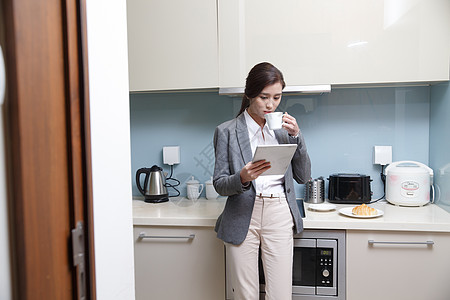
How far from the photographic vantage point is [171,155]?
8.95ft

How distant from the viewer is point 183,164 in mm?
2750

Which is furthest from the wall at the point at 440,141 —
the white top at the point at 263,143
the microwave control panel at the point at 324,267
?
the white top at the point at 263,143

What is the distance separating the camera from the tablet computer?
158 centimetres

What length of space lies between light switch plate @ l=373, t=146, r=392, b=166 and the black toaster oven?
164 millimetres

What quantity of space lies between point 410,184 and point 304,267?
0.77 metres

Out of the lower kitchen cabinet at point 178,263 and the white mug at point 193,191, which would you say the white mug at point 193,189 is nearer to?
the white mug at point 193,191

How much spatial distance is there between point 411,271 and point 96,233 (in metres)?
1.68

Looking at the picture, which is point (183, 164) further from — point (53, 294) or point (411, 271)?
point (53, 294)

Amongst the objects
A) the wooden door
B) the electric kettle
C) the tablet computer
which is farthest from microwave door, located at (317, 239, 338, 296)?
the wooden door

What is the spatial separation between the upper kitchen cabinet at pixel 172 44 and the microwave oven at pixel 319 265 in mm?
→ 971

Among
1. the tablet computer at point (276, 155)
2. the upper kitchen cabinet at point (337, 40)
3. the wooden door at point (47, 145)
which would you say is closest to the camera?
the wooden door at point (47, 145)

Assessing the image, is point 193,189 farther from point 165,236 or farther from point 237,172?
point 237,172

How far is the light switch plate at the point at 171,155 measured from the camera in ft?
8.93

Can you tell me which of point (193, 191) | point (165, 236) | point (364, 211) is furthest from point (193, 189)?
point (364, 211)
